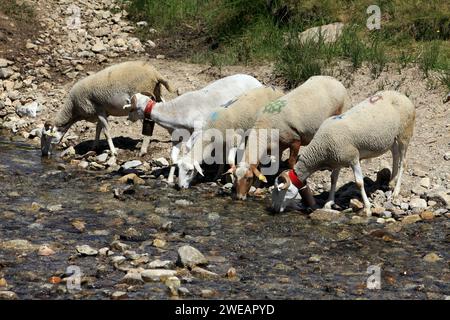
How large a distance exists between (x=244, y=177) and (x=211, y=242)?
6.10ft

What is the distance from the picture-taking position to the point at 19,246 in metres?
9.38

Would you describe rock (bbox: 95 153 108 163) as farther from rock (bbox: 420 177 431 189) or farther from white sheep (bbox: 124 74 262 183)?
rock (bbox: 420 177 431 189)

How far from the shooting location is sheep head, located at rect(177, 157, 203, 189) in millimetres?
12109

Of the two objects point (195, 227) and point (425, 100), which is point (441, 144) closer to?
point (425, 100)

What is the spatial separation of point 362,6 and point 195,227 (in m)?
8.06

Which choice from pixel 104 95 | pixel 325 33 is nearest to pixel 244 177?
pixel 104 95

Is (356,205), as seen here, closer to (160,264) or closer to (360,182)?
(360,182)

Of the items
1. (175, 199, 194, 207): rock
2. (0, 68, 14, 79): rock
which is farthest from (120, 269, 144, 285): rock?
(0, 68, 14, 79): rock

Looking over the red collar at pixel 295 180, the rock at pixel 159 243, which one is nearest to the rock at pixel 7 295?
the rock at pixel 159 243

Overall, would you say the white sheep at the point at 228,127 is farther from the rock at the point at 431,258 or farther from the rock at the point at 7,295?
the rock at the point at 7,295

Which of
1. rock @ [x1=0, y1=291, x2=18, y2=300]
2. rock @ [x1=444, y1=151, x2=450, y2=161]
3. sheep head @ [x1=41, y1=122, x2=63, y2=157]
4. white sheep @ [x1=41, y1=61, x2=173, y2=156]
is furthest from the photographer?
sheep head @ [x1=41, y1=122, x2=63, y2=157]

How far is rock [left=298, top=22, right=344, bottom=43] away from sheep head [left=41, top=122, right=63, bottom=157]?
4.65 meters
